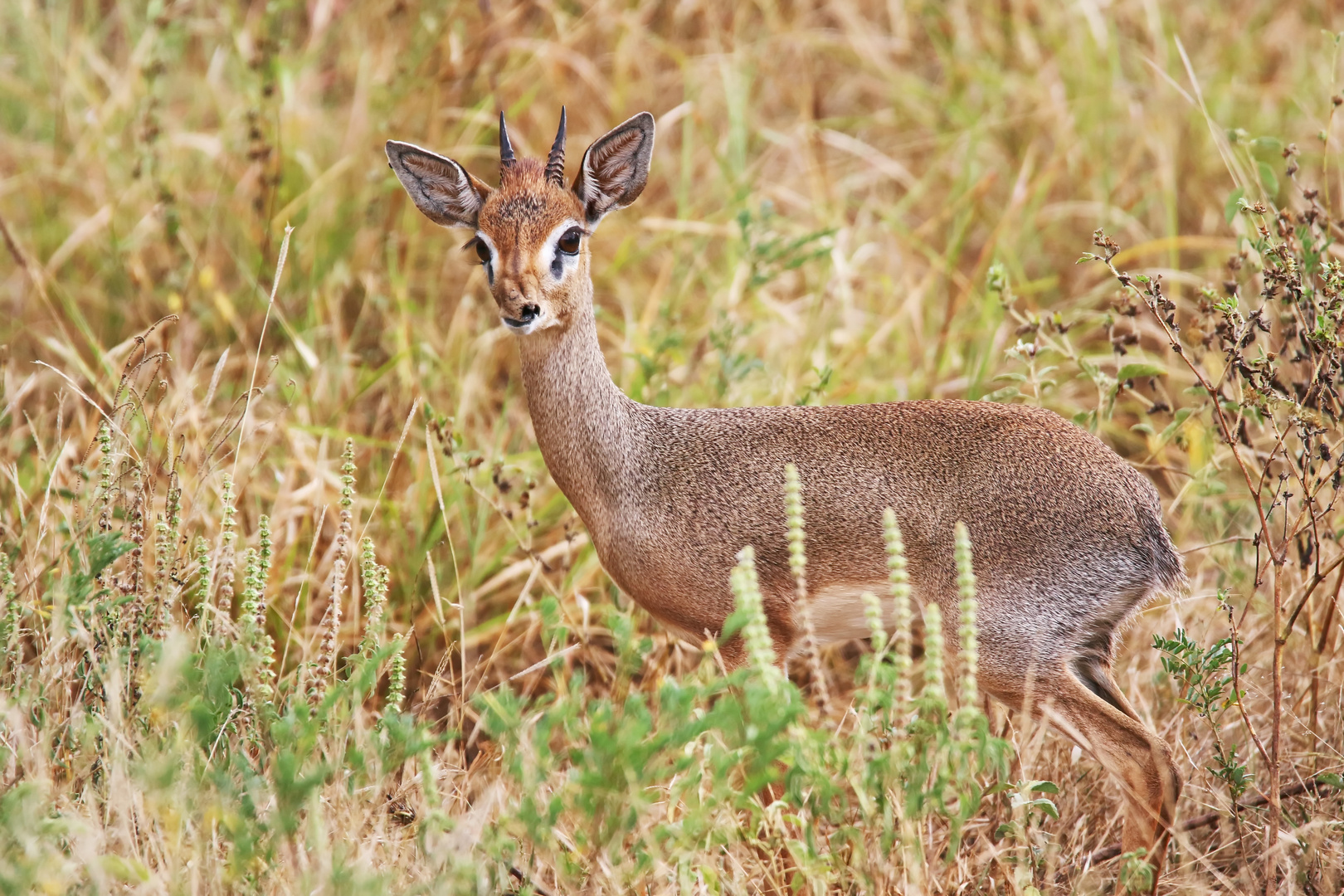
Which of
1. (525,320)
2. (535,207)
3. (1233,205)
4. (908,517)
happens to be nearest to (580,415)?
(525,320)

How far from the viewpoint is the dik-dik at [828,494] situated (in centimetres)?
343

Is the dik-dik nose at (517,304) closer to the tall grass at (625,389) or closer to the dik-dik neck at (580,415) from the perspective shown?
the dik-dik neck at (580,415)

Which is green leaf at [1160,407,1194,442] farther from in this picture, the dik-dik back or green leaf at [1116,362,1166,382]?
the dik-dik back

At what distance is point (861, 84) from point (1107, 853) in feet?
15.5

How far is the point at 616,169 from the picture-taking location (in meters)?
3.85

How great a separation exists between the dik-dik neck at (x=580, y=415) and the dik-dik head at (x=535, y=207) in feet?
0.26

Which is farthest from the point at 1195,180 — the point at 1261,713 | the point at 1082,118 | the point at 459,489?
the point at 459,489

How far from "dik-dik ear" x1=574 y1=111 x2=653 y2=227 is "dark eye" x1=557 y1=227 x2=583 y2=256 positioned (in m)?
0.18

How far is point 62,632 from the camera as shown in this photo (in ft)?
9.37

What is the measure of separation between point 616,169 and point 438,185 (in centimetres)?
48

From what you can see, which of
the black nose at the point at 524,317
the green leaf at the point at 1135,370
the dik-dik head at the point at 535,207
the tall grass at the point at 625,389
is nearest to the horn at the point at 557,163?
the dik-dik head at the point at 535,207

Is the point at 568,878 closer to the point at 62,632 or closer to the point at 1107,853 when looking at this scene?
the point at 62,632

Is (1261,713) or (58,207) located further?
(58,207)

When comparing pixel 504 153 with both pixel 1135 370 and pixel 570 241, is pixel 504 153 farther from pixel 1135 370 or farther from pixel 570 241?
pixel 1135 370
